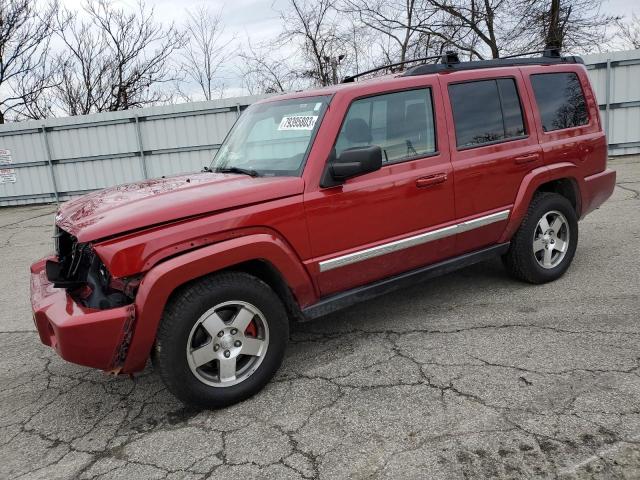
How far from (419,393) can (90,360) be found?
1819 millimetres

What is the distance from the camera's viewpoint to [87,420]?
316 cm

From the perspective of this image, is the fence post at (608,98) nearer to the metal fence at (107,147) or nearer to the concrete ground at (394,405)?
the metal fence at (107,147)

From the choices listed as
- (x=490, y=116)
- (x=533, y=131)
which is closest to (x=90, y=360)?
(x=490, y=116)

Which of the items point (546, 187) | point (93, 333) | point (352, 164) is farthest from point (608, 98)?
point (93, 333)

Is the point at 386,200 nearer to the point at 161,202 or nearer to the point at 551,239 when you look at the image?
the point at 161,202

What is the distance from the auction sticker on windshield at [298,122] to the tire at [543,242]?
2.07 meters

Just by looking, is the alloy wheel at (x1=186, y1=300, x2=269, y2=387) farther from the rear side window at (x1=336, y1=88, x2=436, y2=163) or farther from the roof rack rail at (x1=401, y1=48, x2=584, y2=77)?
the roof rack rail at (x1=401, y1=48, x2=584, y2=77)

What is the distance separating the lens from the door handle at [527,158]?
14.0 feet

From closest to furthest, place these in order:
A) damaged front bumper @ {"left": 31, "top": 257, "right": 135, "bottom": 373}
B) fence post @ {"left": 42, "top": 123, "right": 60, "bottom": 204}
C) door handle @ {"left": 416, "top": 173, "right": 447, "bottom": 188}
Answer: damaged front bumper @ {"left": 31, "top": 257, "right": 135, "bottom": 373} → door handle @ {"left": 416, "top": 173, "right": 447, "bottom": 188} → fence post @ {"left": 42, "top": 123, "right": 60, "bottom": 204}

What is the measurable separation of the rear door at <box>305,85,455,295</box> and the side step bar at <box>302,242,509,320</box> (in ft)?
0.16

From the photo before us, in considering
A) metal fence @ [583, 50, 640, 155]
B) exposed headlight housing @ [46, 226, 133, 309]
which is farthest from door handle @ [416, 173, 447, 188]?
metal fence @ [583, 50, 640, 155]

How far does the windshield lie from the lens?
3.50m

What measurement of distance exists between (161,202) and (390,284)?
1658 mm

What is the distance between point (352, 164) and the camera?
3248 mm
